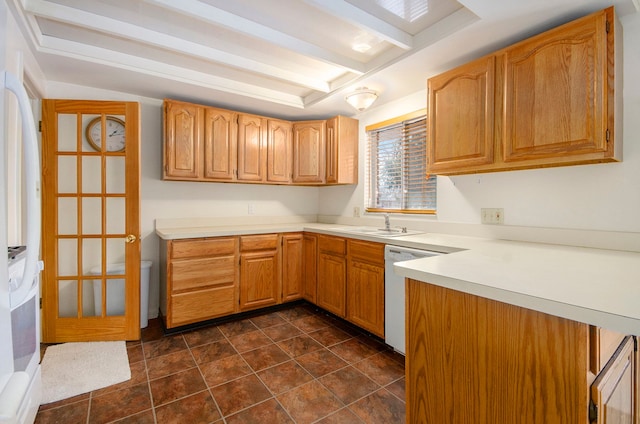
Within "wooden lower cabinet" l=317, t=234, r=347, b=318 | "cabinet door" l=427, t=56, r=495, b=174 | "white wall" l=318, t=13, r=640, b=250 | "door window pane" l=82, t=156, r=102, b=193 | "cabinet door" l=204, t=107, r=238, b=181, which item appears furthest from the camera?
"cabinet door" l=204, t=107, r=238, b=181

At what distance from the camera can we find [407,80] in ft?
8.46

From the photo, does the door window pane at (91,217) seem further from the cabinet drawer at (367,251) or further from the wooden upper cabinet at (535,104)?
the wooden upper cabinet at (535,104)

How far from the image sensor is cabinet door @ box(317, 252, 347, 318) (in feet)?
9.27

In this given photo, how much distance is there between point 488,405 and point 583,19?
189 cm

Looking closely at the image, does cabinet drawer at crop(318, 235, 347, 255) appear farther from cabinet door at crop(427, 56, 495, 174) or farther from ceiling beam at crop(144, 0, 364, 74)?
ceiling beam at crop(144, 0, 364, 74)

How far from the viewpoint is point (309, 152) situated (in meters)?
3.58

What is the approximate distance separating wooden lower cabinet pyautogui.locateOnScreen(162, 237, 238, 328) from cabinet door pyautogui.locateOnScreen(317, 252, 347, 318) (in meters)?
0.85

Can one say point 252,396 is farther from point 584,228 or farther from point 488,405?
point 584,228

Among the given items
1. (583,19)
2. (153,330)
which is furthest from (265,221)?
(583,19)


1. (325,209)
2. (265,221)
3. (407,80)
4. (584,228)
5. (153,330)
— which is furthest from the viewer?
(325,209)

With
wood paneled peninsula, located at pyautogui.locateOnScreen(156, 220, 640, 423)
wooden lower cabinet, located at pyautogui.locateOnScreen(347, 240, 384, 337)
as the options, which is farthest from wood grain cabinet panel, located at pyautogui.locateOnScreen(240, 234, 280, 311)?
wood paneled peninsula, located at pyautogui.locateOnScreen(156, 220, 640, 423)

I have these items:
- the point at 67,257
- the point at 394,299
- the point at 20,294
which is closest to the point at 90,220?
the point at 67,257

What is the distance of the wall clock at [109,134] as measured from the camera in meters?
2.58

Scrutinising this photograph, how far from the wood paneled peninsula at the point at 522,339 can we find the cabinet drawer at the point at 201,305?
207cm
